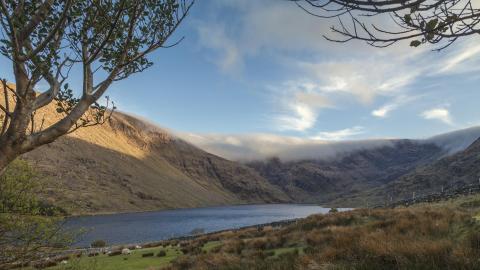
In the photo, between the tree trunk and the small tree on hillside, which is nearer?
the tree trunk

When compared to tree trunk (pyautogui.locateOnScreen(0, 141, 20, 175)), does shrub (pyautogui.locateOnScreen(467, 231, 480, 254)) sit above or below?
below

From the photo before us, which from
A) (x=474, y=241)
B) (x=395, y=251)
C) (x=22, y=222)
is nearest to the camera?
(x=395, y=251)

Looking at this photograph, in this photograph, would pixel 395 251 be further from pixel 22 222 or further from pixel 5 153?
pixel 22 222

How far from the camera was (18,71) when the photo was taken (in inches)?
261

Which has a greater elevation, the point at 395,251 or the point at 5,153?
the point at 5,153

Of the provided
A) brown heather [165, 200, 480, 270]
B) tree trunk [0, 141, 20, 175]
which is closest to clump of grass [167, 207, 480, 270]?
brown heather [165, 200, 480, 270]

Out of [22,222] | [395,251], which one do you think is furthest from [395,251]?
[22,222]

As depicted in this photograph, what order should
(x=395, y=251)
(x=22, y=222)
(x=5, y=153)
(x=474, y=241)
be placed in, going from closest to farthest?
(x=5, y=153)
(x=395, y=251)
(x=474, y=241)
(x=22, y=222)

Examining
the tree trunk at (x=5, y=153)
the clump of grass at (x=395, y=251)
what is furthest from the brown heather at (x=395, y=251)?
the tree trunk at (x=5, y=153)

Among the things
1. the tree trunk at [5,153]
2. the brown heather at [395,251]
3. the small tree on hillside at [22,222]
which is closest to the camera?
the tree trunk at [5,153]

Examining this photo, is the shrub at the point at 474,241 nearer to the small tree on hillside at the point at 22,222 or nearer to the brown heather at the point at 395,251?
the brown heather at the point at 395,251

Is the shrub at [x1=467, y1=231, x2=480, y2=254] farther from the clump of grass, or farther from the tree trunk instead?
the tree trunk

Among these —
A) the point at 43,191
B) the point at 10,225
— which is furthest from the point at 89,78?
the point at 43,191

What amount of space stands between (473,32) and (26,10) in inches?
287
